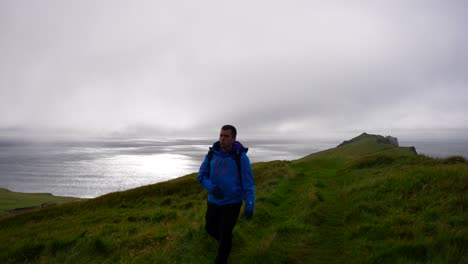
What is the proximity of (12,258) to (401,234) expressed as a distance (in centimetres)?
1234

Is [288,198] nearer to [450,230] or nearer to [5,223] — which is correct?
[450,230]

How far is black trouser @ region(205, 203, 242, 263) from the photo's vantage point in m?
5.71

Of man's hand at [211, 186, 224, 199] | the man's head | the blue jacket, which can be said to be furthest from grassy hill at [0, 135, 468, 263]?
the man's head

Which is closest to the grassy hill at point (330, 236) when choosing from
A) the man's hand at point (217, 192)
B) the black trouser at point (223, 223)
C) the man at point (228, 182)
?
the black trouser at point (223, 223)

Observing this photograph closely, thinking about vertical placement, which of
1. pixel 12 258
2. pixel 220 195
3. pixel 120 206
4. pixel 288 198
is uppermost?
pixel 220 195

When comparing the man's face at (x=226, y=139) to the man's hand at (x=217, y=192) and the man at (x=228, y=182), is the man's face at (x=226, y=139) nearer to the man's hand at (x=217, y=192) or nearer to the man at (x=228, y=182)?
the man at (x=228, y=182)

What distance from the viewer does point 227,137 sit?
5645 millimetres

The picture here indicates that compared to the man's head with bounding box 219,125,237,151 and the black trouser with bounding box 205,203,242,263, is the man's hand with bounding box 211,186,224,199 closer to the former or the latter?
the black trouser with bounding box 205,203,242,263

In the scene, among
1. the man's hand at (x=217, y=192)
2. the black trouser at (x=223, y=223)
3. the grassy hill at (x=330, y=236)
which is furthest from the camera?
the grassy hill at (x=330, y=236)

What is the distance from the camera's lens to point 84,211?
25766mm

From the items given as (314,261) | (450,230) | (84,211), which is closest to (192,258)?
(314,261)

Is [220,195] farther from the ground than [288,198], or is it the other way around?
[220,195]

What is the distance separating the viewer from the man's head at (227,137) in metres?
5.64

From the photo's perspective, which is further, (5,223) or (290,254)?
(5,223)
